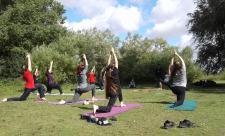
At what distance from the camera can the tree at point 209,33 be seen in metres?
43.9

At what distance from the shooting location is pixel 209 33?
45.9 meters

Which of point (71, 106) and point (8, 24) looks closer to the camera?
point (71, 106)

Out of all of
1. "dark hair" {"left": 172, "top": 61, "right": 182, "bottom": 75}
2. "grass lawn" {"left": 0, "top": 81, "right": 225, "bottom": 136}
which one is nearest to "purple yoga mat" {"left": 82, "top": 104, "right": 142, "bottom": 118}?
"grass lawn" {"left": 0, "top": 81, "right": 225, "bottom": 136}

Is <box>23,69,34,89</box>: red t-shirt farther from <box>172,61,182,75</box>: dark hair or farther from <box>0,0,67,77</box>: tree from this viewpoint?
<box>0,0,67,77</box>: tree

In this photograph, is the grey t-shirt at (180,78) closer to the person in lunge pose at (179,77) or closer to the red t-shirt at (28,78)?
the person in lunge pose at (179,77)

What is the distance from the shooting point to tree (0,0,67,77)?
194 ft

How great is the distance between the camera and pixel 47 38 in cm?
6150

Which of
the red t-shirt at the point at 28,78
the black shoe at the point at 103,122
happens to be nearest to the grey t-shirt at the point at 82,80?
the red t-shirt at the point at 28,78

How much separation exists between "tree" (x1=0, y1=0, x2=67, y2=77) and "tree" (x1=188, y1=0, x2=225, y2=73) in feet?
70.2

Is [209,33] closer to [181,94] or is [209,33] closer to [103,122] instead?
[181,94]

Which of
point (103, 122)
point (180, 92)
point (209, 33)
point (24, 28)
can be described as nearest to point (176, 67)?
point (180, 92)

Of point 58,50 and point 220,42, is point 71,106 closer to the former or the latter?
point 220,42

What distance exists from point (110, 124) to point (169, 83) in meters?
6.28

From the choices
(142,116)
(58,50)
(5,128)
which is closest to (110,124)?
(142,116)
